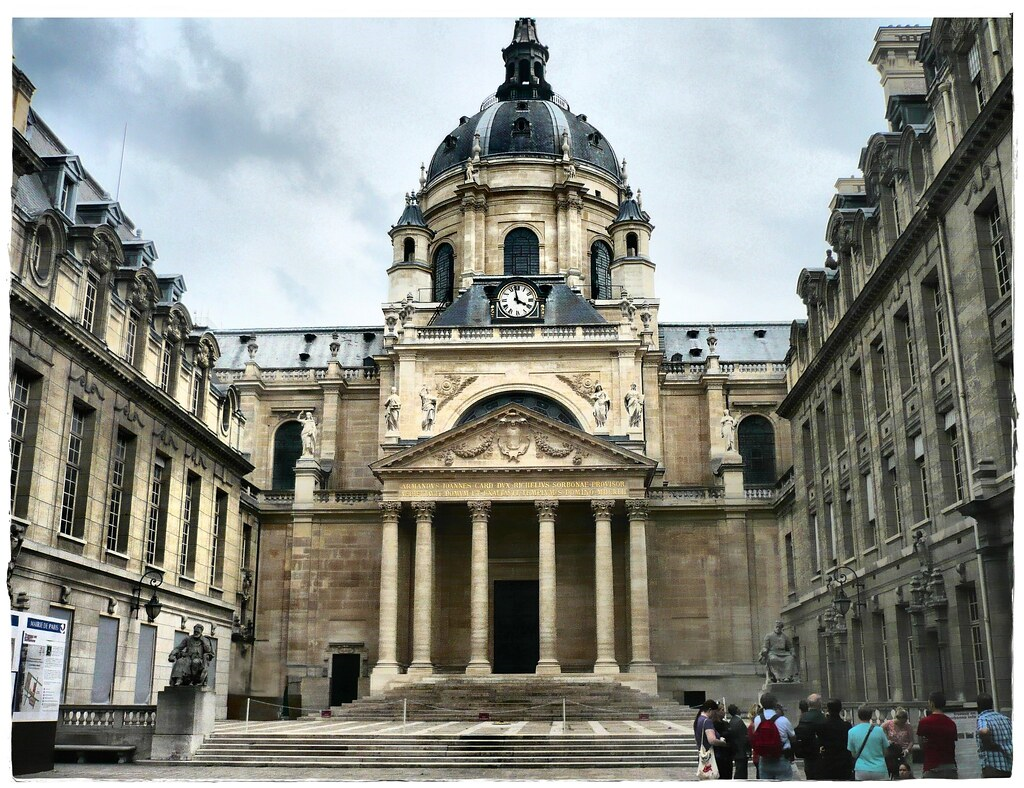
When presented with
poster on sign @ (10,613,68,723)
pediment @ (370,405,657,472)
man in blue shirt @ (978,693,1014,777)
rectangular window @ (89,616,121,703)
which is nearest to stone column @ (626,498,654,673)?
pediment @ (370,405,657,472)

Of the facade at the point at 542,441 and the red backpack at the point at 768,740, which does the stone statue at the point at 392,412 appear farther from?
the red backpack at the point at 768,740

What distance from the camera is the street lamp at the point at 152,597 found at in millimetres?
31531

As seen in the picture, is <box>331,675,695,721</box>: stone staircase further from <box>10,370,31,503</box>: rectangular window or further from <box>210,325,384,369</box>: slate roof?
<box>210,325,384,369</box>: slate roof

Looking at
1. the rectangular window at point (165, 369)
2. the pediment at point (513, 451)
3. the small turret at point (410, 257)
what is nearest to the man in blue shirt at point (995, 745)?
the rectangular window at point (165, 369)

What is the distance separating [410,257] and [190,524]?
26.8 metres

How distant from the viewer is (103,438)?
30875 mm

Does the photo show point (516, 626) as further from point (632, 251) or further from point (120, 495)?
point (632, 251)

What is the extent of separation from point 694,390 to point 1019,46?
1578 inches

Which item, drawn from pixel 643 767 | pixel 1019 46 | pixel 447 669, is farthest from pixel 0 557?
pixel 447 669

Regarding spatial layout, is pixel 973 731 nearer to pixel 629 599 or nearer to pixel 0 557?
pixel 0 557

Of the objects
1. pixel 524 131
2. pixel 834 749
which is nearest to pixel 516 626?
pixel 524 131

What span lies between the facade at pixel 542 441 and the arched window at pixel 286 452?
0.72 feet

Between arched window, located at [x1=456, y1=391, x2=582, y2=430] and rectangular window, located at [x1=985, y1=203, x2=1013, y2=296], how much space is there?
28.4 meters

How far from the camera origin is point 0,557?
15.2 meters
